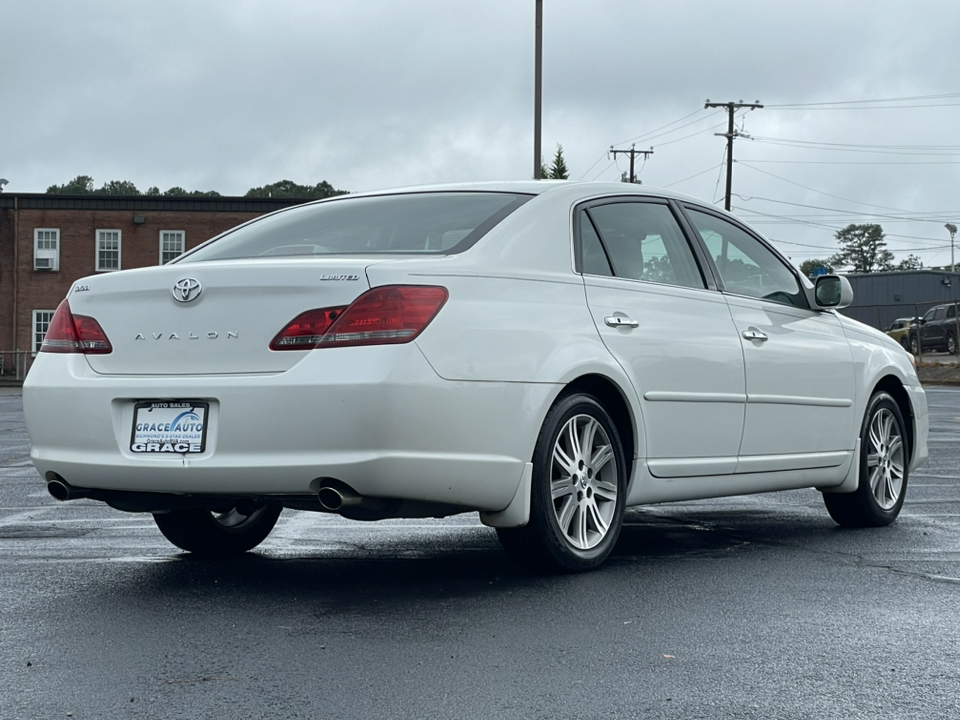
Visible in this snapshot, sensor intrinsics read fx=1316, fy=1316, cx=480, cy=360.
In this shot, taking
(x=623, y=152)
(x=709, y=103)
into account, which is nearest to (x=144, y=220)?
(x=709, y=103)

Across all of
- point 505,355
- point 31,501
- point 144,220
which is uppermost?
point 144,220

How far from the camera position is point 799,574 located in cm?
559

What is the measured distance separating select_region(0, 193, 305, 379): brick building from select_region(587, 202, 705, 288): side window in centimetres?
4049

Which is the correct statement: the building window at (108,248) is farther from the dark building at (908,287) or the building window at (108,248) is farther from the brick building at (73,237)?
the dark building at (908,287)

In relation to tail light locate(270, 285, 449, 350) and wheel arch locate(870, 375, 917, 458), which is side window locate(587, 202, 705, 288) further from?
wheel arch locate(870, 375, 917, 458)

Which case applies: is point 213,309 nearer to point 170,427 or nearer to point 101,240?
point 170,427

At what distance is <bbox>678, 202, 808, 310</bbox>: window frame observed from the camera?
256 inches

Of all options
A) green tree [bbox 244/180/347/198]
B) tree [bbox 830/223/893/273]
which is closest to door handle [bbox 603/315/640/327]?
green tree [bbox 244/180/347/198]

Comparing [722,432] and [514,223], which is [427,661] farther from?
[722,432]

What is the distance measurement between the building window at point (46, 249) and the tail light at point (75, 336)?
42496mm

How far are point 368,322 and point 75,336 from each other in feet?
4.38

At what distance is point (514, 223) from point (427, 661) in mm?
2068

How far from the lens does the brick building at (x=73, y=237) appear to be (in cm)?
4575

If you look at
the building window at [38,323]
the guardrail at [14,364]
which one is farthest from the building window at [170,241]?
the guardrail at [14,364]
